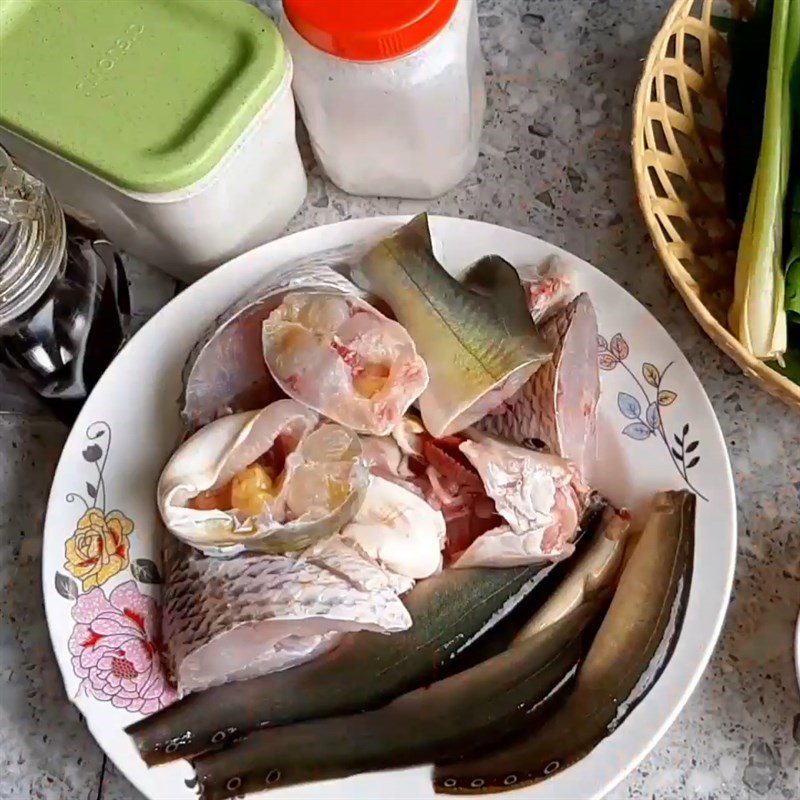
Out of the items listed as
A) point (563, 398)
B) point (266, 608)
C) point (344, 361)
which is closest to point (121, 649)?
point (266, 608)

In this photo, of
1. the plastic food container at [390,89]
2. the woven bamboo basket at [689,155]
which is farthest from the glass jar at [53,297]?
the woven bamboo basket at [689,155]

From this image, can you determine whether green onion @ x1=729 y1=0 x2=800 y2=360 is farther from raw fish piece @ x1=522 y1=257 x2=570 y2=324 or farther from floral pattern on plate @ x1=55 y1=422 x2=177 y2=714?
floral pattern on plate @ x1=55 y1=422 x2=177 y2=714

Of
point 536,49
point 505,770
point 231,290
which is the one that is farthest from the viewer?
point 536,49

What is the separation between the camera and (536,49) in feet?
3.13

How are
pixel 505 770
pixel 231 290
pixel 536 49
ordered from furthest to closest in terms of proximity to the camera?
pixel 536 49 → pixel 231 290 → pixel 505 770

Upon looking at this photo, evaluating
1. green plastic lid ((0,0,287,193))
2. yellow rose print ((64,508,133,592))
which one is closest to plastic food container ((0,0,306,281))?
green plastic lid ((0,0,287,193))

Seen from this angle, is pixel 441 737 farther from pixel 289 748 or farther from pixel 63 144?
pixel 63 144

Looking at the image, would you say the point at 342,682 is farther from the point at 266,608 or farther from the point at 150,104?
the point at 150,104

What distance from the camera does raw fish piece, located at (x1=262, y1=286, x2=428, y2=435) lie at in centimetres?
70

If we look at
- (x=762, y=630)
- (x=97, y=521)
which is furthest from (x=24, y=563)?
(x=762, y=630)

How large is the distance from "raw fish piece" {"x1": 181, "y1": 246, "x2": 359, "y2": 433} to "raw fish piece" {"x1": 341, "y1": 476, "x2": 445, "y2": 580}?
0.37 feet

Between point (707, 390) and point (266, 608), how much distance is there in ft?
1.32

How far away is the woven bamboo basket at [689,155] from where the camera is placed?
0.77 meters

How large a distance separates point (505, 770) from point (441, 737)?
5 centimetres
